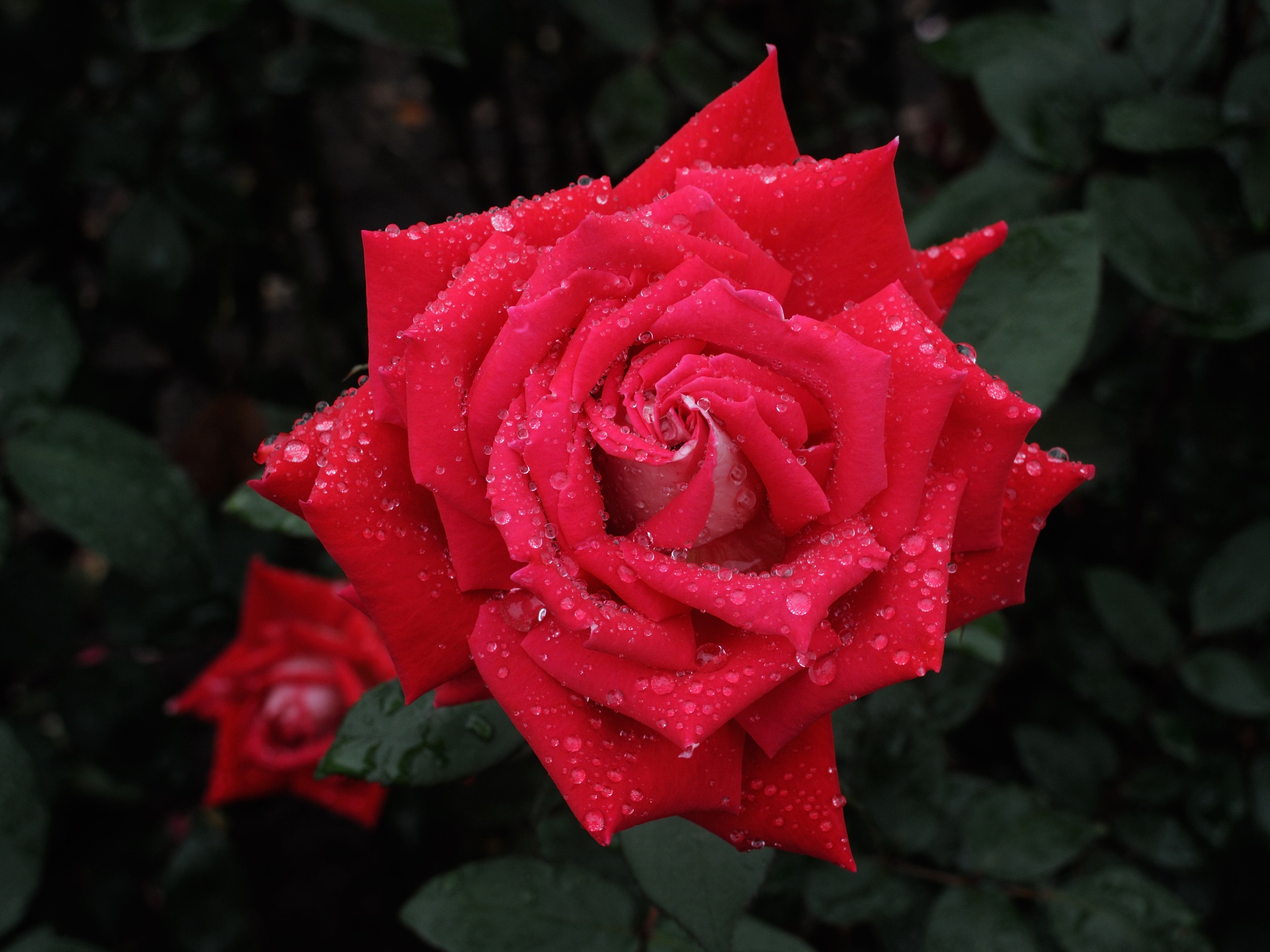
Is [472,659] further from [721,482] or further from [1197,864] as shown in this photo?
[1197,864]

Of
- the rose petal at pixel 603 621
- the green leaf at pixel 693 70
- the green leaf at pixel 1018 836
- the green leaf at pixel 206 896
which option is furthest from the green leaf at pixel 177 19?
the green leaf at pixel 1018 836

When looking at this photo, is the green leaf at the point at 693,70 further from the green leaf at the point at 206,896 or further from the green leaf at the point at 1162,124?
the green leaf at the point at 206,896

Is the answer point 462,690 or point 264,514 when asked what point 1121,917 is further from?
point 264,514

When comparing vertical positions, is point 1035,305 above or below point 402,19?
below

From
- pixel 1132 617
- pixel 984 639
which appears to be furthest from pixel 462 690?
pixel 1132 617

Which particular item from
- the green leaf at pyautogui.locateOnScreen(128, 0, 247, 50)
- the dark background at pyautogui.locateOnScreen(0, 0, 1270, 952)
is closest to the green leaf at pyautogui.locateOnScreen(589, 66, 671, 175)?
the dark background at pyautogui.locateOnScreen(0, 0, 1270, 952)

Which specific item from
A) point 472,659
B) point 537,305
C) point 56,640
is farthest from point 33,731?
point 537,305

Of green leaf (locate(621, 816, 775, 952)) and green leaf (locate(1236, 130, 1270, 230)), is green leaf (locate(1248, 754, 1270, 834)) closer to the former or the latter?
green leaf (locate(1236, 130, 1270, 230))
